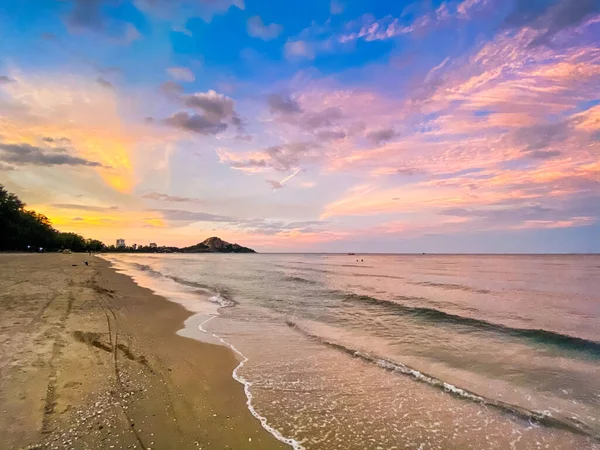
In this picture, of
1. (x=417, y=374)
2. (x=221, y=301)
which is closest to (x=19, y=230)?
(x=221, y=301)

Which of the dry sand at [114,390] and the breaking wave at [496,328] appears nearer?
the dry sand at [114,390]

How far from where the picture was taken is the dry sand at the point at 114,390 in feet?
15.3

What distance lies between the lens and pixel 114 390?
609 cm

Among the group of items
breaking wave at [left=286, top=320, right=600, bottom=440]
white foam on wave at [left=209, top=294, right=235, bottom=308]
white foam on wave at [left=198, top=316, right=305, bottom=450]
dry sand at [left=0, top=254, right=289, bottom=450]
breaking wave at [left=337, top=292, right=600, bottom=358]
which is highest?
dry sand at [left=0, top=254, right=289, bottom=450]

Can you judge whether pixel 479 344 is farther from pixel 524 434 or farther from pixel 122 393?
pixel 122 393

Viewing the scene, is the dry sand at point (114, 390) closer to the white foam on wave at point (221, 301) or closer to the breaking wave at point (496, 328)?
the white foam on wave at point (221, 301)

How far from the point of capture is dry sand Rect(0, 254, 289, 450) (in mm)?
4676

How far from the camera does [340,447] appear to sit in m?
5.00

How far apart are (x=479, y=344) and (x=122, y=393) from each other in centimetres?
1196

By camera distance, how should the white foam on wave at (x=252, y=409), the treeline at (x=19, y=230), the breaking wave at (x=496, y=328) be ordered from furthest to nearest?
the treeline at (x=19, y=230) < the breaking wave at (x=496, y=328) < the white foam on wave at (x=252, y=409)

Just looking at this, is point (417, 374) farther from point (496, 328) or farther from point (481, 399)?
point (496, 328)

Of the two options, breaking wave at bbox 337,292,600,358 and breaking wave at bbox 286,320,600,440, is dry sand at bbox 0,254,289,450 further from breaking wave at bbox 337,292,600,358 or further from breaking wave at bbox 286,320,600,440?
breaking wave at bbox 337,292,600,358

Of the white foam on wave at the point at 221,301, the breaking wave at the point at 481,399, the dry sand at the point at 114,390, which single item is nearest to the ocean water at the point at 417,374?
the breaking wave at the point at 481,399

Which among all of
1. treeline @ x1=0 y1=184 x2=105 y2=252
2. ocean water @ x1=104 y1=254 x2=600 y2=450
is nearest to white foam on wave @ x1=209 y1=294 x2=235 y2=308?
ocean water @ x1=104 y1=254 x2=600 y2=450
